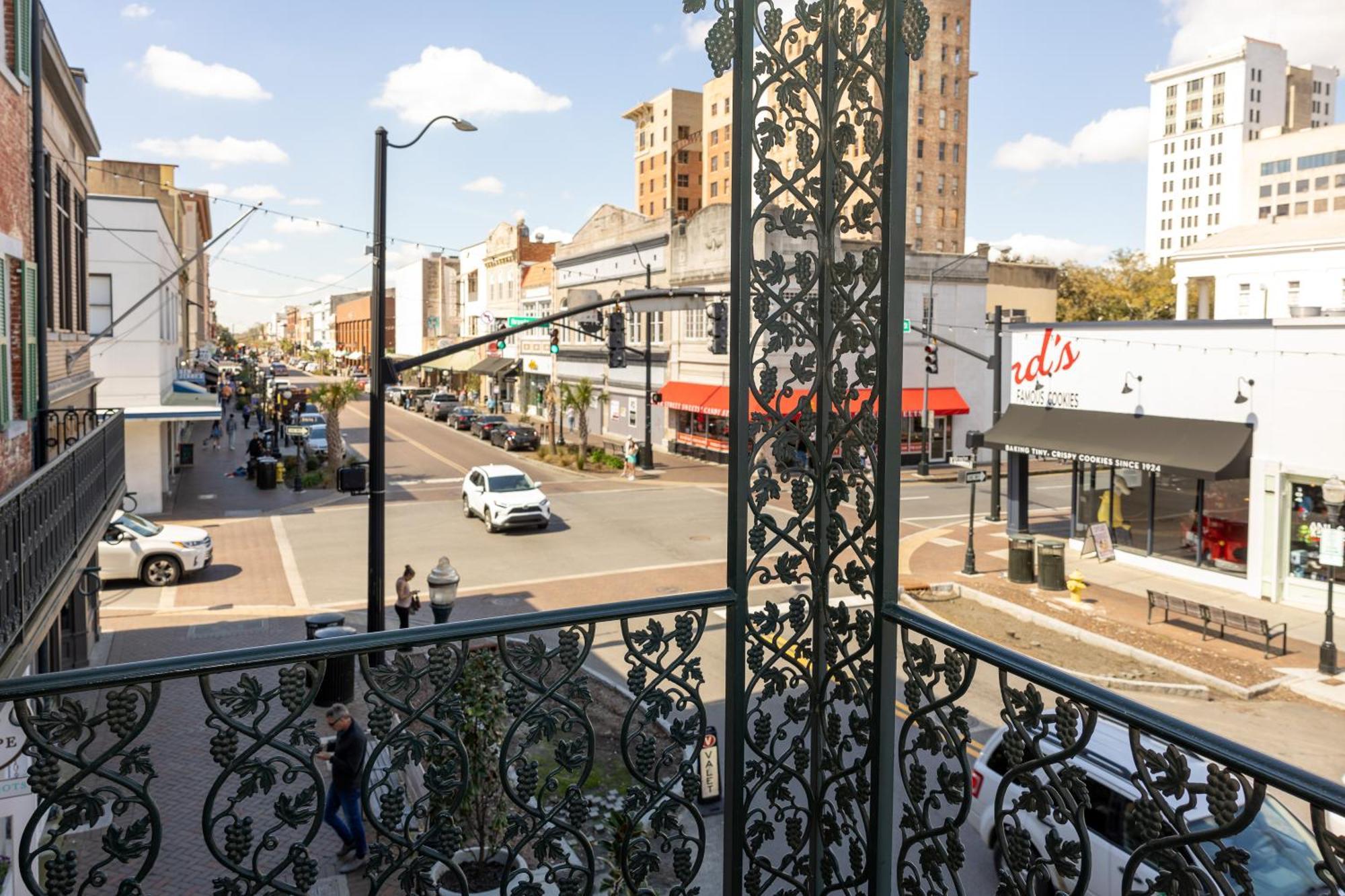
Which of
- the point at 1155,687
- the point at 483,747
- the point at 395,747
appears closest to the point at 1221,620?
the point at 1155,687

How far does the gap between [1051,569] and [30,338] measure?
18.5 meters

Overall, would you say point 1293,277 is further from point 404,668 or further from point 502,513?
point 404,668

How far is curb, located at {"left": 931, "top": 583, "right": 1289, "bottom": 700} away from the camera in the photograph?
562 inches

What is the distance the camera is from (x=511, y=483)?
2886 centimetres

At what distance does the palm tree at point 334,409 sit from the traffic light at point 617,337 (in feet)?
56.2

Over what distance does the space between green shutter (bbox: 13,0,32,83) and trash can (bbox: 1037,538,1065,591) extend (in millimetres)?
19385

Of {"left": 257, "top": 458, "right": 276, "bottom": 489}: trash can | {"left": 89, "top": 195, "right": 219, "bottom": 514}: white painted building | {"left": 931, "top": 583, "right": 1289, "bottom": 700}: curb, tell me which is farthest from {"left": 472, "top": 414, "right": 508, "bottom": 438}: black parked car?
{"left": 931, "top": 583, "right": 1289, "bottom": 700}: curb

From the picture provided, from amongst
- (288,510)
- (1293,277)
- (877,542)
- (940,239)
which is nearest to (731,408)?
(877,542)

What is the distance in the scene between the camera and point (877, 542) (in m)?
3.41

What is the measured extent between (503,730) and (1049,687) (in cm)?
661

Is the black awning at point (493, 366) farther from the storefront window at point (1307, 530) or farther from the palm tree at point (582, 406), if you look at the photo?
the storefront window at point (1307, 530)

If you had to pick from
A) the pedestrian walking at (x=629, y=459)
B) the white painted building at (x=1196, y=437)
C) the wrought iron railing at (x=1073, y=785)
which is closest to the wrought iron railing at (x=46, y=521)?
the wrought iron railing at (x=1073, y=785)

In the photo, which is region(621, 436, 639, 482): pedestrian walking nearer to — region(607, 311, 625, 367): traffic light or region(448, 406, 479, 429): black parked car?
region(607, 311, 625, 367): traffic light

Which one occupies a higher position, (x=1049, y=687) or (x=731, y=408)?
(x=731, y=408)
